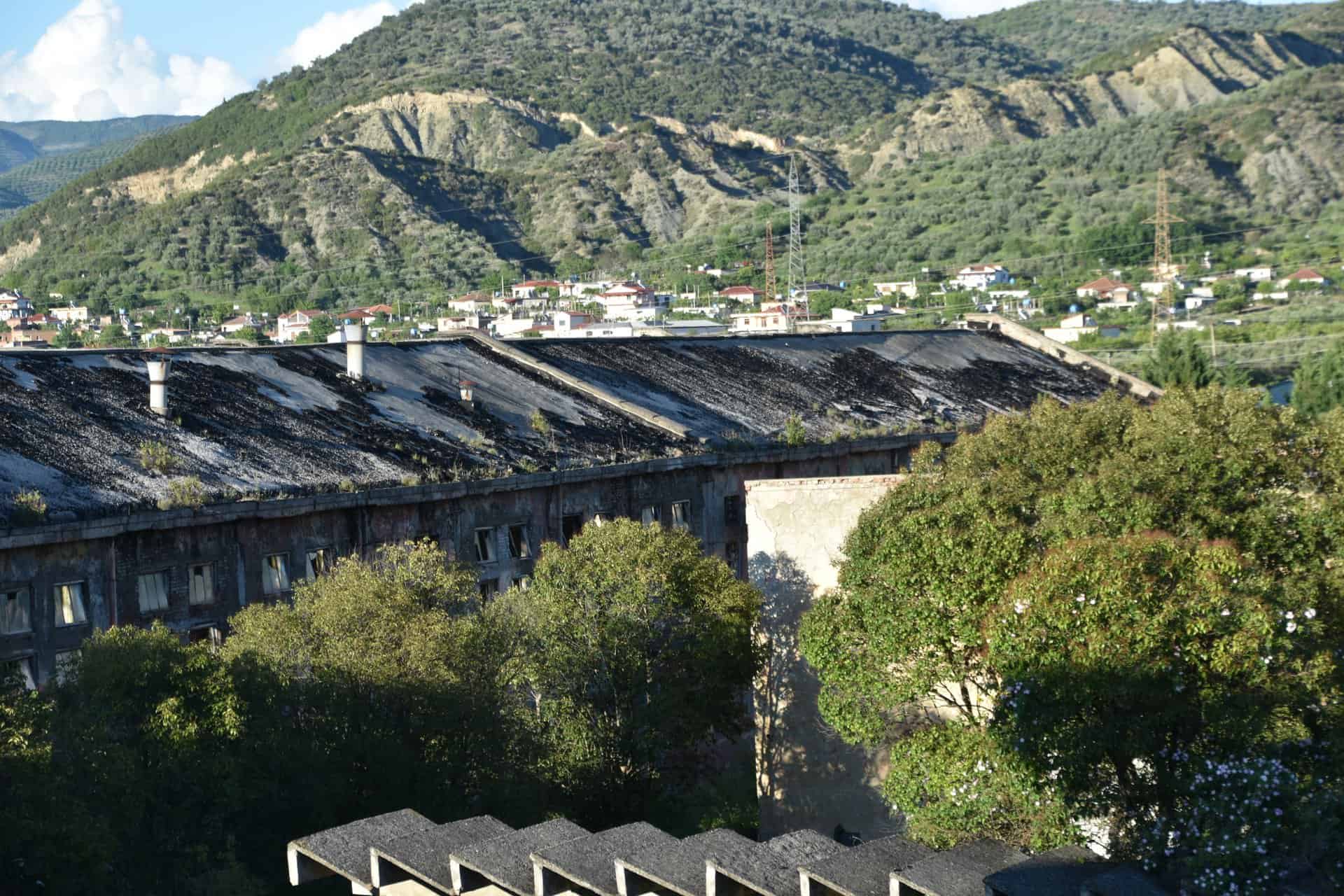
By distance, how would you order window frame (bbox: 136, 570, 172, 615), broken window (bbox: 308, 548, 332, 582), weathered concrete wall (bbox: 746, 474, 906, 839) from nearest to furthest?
weathered concrete wall (bbox: 746, 474, 906, 839)
window frame (bbox: 136, 570, 172, 615)
broken window (bbox: 308, 548, 332, 582)

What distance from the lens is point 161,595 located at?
30469mm

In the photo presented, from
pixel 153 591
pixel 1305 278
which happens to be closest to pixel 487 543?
pixel 153 591

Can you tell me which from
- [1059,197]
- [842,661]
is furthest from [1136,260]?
[842,661]

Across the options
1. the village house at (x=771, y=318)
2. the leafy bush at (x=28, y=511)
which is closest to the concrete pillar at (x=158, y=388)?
the leafy bush at (x=28, y=511)

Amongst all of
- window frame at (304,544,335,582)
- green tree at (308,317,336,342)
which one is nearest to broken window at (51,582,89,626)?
window frame at (304,544,335,582)

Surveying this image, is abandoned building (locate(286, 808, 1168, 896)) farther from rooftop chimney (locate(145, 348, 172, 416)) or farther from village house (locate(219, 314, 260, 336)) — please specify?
village house (locate(219, 314, 260, 336))

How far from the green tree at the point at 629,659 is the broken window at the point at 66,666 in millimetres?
6654

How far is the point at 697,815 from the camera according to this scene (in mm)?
29906

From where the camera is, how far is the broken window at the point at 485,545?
119 feet

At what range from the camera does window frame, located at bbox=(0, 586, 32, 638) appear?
92.5 ft

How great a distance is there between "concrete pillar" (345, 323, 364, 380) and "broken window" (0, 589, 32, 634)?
1324 centimetres

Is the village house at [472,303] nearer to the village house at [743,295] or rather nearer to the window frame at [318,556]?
the village house at [743,295]

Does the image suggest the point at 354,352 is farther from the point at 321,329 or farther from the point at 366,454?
the point at 321,329

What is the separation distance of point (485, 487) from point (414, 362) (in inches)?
342
